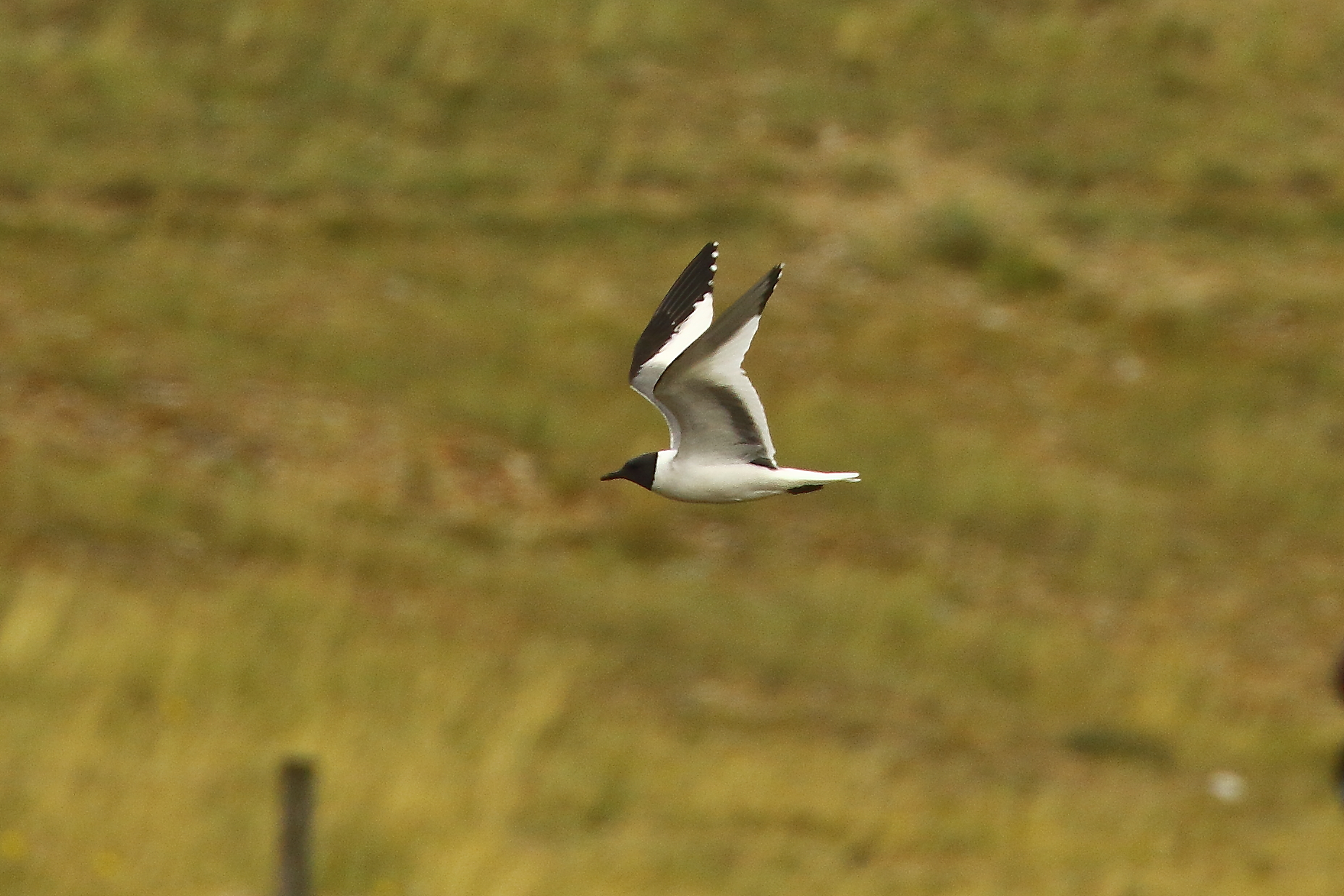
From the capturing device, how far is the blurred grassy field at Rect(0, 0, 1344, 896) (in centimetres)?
1012

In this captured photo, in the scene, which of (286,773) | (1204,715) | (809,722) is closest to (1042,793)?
(809,722)

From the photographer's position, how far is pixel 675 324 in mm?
4805

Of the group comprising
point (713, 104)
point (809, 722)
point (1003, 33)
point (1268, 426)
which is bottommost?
point (809, 722)

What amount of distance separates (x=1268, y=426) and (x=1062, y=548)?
3677mm

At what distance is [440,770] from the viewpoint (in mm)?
9914

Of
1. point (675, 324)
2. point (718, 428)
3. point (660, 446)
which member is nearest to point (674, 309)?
point (675, 324)

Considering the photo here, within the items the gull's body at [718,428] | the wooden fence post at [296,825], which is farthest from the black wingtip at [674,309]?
the wooden fence post at [296,825]

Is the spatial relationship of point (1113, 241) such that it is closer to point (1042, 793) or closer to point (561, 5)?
point (561, 5)

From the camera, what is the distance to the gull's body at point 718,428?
3572mm

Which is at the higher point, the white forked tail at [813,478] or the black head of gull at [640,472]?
the white forked tail at [813,478]

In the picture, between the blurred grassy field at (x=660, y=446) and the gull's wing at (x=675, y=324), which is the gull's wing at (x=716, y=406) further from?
the blurred grassy field at (x=660, y=446)

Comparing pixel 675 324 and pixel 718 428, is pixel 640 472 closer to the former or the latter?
pixel 718 428

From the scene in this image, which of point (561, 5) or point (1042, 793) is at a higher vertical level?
point (561, 5)

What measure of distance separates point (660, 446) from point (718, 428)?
39.9 feet
